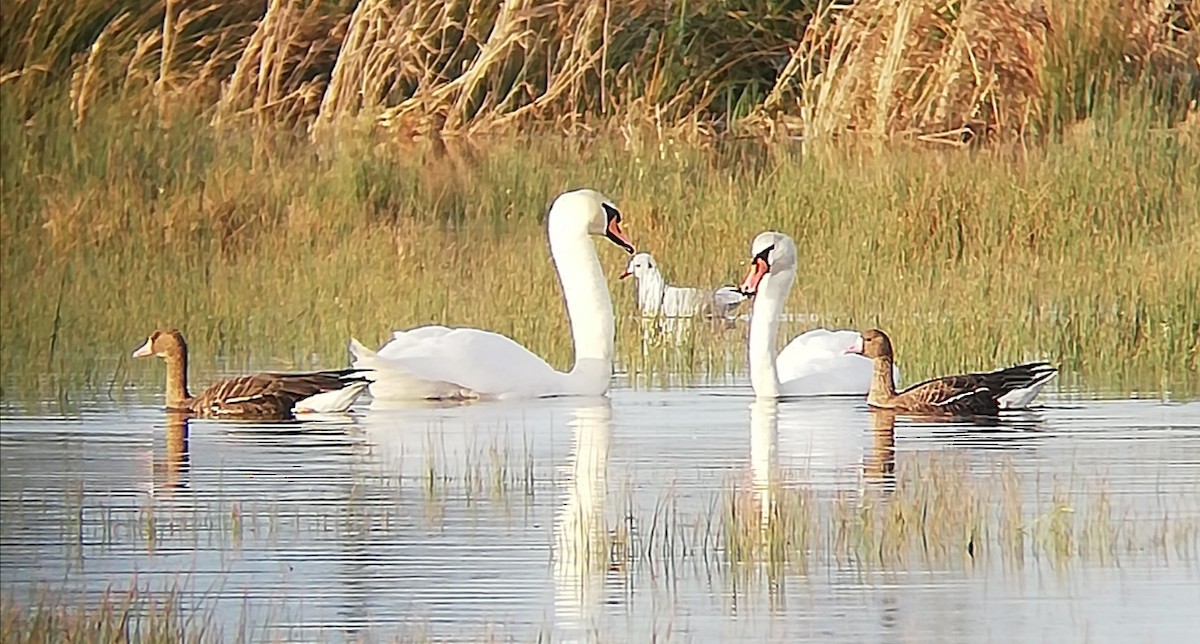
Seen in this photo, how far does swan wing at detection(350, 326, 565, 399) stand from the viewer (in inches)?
252

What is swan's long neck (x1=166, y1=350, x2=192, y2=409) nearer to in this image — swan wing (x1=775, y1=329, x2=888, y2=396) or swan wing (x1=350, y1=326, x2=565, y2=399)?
swan wing (x1=350, y1=326, x2=565, y2=399)

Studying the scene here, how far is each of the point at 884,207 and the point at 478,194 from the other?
1164 millimetres

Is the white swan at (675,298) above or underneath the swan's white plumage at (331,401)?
above

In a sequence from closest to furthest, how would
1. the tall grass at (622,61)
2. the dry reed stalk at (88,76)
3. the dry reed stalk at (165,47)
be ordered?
the dry reed stalk at (88,76) < the tall grass at (622,61) < the dry reed stalk at (165,47)

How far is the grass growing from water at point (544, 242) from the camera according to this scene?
22.9ft

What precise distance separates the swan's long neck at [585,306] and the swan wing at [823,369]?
1.32 ft

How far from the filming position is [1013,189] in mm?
7961

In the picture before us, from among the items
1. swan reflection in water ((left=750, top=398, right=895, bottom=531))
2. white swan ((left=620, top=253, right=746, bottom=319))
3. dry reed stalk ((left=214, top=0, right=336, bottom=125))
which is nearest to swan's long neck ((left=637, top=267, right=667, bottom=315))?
white swan ((left=620, top=253, right=746, bottom=319))

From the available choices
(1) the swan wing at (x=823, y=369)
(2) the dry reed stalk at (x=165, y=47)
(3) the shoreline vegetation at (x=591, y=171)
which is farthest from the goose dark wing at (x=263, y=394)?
(2) the dry reed stalk at (x=165, y=47)

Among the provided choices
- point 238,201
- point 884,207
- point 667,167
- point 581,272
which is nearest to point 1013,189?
point 884,207

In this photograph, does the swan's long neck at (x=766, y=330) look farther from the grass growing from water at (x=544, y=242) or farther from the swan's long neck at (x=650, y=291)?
the swan's long neck at (x=650, y=291)

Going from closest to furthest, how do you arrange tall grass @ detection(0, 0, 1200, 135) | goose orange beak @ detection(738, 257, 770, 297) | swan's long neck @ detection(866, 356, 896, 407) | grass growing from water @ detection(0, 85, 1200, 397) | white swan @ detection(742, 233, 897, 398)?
swan's long neck @ detection(866, 356, 896, 407)
white swan @ detection(742, 233, 897, 398)
goose orange beak @ detection(738, 257, 770, 297)
grass growing from water @ detection(0, 85, 1200, 397)
tall grass @ detection(0, 0, 1200, 135)

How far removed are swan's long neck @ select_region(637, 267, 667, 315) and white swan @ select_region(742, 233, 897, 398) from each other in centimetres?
30

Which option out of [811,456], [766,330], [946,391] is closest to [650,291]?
[766,330]
